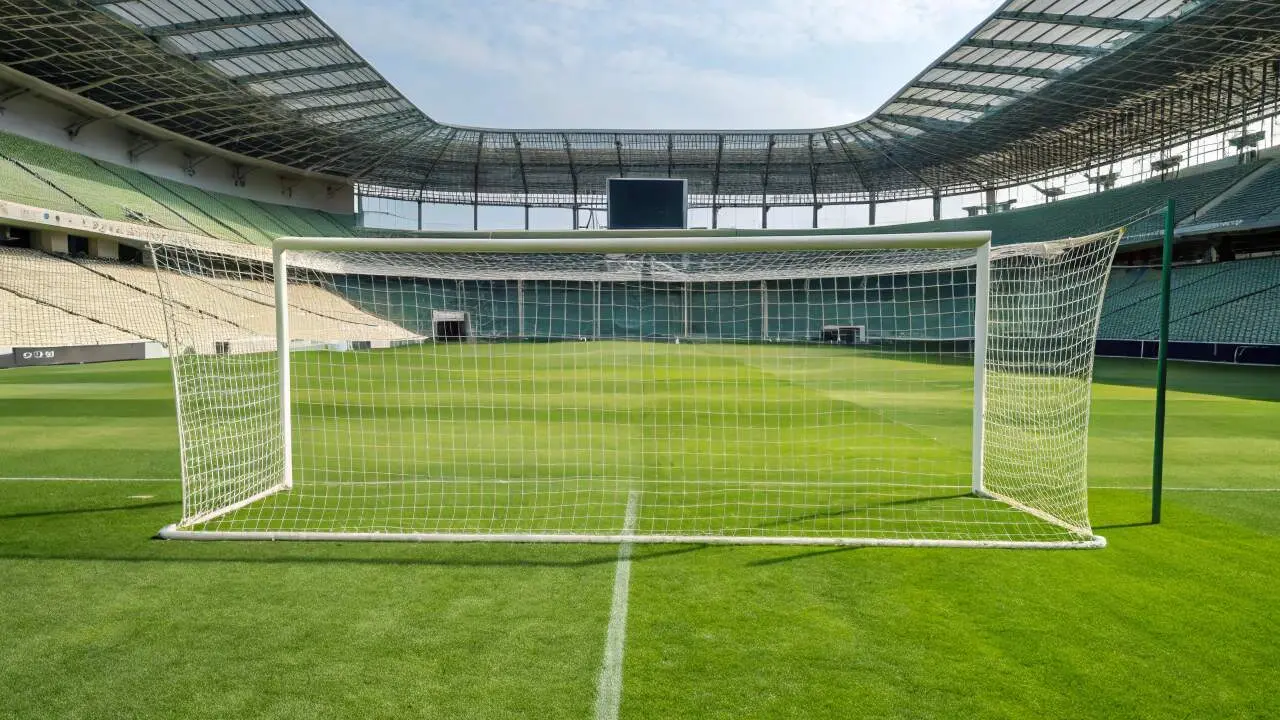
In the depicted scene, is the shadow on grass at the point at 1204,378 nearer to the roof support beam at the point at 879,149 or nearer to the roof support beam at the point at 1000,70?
the roof support beam at the point at 1000,70

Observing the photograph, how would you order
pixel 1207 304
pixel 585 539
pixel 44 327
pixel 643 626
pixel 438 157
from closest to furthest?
1. pixel 643 626
2. pixel 585 539
3. pixel 44 327
4. pixel 1207 304
5. pixel 438 157

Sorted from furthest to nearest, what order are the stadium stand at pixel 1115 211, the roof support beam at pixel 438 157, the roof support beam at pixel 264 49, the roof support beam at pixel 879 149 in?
the roof support beam at pixel 438 157 → the roof support beam at pixel 879 149 → the stadium stand at pixel 1115 211 → the roof support beam at pixel 264 49

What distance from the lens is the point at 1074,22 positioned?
21.6 m

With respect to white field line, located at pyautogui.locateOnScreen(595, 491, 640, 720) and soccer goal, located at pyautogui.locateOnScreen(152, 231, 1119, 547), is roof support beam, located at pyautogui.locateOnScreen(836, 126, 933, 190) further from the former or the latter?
white field line, located at pyautogui.locateOnScreen(595, 491, 640, 720)

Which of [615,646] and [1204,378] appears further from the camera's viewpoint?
[1204,378]

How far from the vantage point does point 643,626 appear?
11.2 feet

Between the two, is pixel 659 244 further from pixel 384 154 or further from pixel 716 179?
pixel 716 179

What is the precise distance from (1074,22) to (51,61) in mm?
31603

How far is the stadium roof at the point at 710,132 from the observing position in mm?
21703

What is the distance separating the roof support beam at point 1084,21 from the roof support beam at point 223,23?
21.0 meters

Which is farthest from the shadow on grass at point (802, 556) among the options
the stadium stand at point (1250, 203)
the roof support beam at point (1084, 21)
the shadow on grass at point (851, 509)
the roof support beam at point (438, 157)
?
the roof support beam at point (438, 157)

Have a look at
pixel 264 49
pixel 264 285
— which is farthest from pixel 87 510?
pixel 264 49

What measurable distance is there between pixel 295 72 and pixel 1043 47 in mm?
25189

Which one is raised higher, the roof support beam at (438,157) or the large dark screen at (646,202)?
the roof support beam at (438,157)
